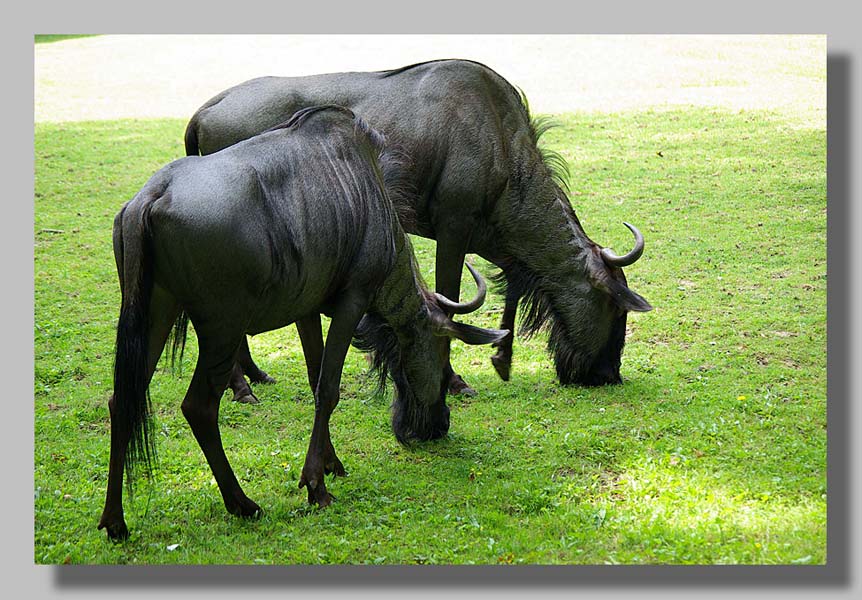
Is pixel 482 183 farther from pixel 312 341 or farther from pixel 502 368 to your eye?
pixel 312 341

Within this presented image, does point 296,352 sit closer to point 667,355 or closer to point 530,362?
point 530,362

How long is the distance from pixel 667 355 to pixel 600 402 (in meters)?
1.26

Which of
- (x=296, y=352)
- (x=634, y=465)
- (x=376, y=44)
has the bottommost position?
(x=296, y=352)

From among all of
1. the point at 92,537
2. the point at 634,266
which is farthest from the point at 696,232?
the point at 92,537

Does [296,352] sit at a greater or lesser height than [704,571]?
lesser

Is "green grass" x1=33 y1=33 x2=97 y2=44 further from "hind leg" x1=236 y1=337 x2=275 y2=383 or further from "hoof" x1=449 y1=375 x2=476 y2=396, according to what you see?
"hoof" x1=449 y1=375 x2=476 y2=396

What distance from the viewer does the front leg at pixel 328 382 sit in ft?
21.1

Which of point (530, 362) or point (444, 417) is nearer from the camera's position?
point (444, 417)

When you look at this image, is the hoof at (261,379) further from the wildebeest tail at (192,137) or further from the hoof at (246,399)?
the wildebeest tail at (192,137)

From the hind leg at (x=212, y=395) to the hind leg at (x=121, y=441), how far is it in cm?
23

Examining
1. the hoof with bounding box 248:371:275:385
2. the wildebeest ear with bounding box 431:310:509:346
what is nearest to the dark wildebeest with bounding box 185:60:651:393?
the hoof with bounding box 248:371:275:385

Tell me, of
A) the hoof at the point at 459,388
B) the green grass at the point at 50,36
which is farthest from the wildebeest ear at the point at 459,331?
the green grass at the point at 50,36

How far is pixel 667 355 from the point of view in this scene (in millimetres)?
9234

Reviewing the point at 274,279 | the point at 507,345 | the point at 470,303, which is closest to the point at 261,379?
the point at 507,345
